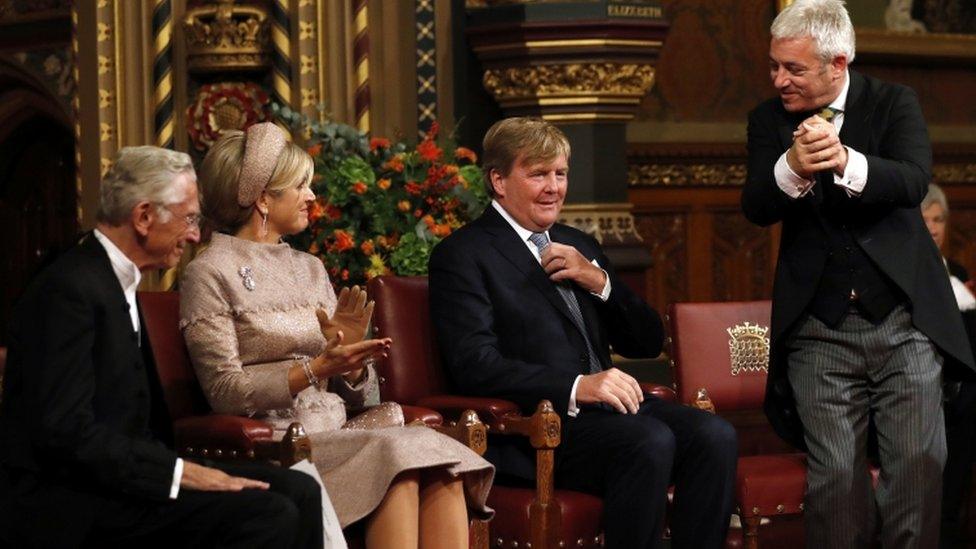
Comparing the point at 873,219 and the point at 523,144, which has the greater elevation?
the point at 523,144

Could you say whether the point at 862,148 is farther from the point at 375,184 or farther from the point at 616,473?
the point at 375,184

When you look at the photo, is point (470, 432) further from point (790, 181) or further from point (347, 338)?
point (790, 181)

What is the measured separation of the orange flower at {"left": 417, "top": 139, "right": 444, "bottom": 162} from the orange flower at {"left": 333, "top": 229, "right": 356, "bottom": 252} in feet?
1.25

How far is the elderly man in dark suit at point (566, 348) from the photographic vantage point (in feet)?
15.2

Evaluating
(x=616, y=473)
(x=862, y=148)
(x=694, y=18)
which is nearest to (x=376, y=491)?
(x=616, y=473)

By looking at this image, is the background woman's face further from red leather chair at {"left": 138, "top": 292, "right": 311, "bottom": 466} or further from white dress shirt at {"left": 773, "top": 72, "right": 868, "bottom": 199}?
red leather chair at {"left": 138, "top": 292, "right": 311, "bottom": 466}

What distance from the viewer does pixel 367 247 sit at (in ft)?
19.1

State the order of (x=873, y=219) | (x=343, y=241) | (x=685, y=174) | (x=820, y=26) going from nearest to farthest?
(x=820, y=26)
(x=873, y=219)
(x=343, y=241)
(x=685, y=174)

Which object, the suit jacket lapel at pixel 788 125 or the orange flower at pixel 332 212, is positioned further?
the orange flower at pixel 332 212

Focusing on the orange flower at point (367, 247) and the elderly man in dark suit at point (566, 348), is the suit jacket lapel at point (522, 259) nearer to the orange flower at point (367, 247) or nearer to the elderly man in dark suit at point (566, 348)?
the elderly man in dark suit at point (566, 348)

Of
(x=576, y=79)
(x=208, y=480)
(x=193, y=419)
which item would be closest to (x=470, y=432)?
(x=193, y=419)

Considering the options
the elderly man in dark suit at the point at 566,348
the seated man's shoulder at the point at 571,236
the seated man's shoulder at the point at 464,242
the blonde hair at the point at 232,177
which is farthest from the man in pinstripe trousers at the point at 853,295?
the blonde hair at the point at 232,177

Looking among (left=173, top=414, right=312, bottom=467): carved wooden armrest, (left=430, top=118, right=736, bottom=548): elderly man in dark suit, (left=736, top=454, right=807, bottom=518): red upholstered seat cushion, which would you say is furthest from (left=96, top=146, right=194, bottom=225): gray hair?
(left=736, top=454, right=807, bottom=518): red upholstered seat cushion

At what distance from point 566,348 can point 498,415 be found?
0.33 m
